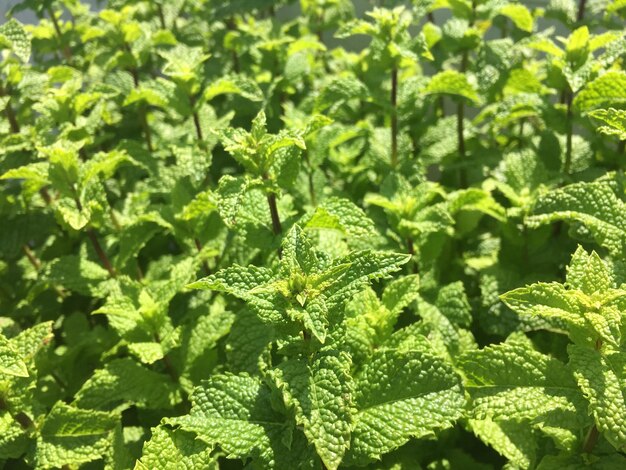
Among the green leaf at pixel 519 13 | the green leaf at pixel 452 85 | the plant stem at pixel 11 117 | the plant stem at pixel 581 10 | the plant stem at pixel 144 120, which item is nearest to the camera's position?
the green leaf at pixel 452 85

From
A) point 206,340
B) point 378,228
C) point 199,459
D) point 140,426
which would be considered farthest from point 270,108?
point 199,459

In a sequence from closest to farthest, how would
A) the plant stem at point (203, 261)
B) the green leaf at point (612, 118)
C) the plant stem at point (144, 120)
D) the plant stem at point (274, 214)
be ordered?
the green leaf at point (612, 118)
the plant stem at point (274, 214)
the plant stem at point (203, 261)
the plant stem at point (144, 120)

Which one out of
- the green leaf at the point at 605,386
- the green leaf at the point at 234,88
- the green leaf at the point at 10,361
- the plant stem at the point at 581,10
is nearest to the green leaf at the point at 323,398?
the green leaf at the point at 605,386

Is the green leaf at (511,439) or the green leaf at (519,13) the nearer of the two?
the green leaf at (511,439)

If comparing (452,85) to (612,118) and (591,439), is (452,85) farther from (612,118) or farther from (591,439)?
(591,439)

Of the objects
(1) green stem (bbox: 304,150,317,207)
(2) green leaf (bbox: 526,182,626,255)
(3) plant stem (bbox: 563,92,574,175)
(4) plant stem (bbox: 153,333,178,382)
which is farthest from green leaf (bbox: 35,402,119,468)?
(3) plant stem (bbox: 563,92,574,175)

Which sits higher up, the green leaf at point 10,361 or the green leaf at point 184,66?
the green leaf at point 184,66

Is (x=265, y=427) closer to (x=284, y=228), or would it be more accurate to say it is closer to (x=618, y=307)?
(x=284, y=228)

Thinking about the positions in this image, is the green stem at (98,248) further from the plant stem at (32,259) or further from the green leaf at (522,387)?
the green leaf at (522,387)
